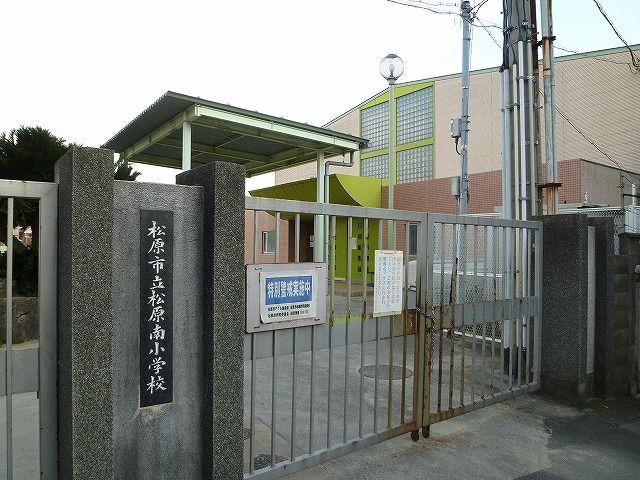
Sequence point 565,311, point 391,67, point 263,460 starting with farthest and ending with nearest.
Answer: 1. point 391,67
2. point 565,311
3. point 263,460

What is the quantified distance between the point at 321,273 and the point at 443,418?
A: 7.84ft

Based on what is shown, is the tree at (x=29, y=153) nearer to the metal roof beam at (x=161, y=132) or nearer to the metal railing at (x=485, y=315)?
the metal roof beam at (x=161, y=132)

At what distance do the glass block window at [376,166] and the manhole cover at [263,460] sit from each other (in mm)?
20740

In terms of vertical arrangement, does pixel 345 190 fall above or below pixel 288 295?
above

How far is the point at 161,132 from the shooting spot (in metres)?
11.5

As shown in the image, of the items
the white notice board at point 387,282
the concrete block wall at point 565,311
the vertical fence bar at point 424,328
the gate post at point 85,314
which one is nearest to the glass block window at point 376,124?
the concrete block wall at point 565,311

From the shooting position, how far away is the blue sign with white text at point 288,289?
3.43 meters

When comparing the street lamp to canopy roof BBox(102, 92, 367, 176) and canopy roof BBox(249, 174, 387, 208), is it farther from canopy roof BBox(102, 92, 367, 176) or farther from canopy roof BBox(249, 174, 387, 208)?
canopy roof BBox(249, 174, 387, 208)

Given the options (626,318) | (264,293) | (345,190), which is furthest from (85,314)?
(345,190)

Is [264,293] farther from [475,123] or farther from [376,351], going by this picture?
[475,123]

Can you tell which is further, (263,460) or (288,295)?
(263,460)

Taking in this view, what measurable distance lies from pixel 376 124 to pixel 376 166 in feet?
7.50

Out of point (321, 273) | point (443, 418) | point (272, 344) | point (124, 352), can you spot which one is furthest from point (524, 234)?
point (124, 352)

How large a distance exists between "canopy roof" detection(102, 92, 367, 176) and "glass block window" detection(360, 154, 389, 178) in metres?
9.55
